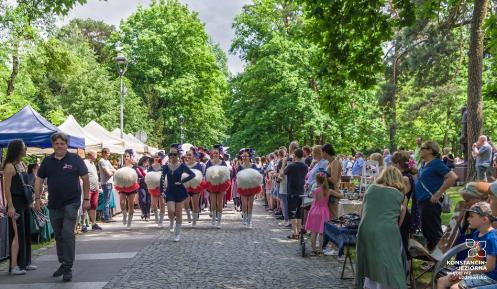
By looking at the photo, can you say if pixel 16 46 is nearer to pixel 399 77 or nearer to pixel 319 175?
pixel 399 77

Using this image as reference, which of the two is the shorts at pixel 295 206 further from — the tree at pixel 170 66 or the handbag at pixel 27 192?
the tree at pixel 170 66

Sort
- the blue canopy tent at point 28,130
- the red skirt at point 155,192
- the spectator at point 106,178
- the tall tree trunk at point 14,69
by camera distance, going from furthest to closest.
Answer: the tall tree trunk at point 14,69 < the spectator at point 106,178 < the red skirt at point 155,192 < the blue canopy tent at point 28,130

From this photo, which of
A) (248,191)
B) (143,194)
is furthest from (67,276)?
(143,194)

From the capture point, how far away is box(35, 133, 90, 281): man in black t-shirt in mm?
9219

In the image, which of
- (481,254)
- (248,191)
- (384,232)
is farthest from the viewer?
(248,191)

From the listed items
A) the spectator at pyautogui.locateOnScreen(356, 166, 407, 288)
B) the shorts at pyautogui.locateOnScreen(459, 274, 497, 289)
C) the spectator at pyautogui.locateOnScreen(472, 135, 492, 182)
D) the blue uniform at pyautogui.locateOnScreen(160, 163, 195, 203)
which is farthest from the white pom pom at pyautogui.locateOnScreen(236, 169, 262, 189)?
the shorts at pyautogui.locateOnScreen(459, 274, 497, 289)

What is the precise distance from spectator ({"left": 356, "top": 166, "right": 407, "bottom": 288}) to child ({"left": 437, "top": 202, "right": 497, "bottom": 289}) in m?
0.70

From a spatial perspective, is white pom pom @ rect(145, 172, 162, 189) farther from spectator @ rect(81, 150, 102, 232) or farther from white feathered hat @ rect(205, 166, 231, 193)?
white feathered hat @ rect(205, 166, 231, 193)

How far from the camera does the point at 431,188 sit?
940 cm

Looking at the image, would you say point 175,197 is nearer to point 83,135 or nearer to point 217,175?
point 217,175

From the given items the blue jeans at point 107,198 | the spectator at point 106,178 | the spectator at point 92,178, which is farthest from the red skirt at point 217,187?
the blue jeans at point 107,198

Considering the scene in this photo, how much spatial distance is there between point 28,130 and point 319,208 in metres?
8.53

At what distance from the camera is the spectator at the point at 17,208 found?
9.53m

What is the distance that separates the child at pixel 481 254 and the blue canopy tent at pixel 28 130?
1214 cm
